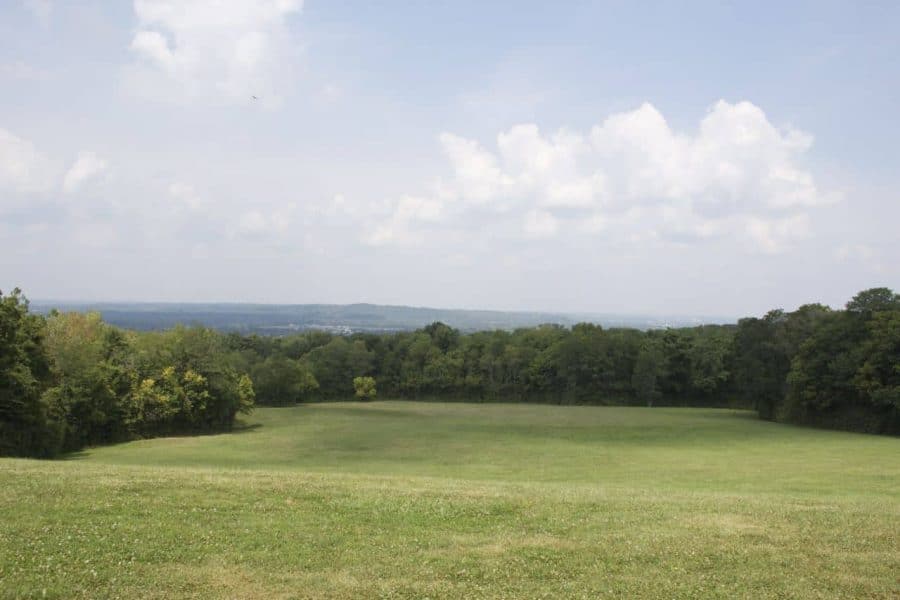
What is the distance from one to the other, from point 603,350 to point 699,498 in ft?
315

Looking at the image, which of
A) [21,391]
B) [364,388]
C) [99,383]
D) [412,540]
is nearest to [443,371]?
[364,388]

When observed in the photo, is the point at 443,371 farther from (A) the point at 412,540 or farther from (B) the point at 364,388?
(A) the point at 412,540

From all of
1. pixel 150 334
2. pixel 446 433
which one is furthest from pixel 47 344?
pixel 446 433

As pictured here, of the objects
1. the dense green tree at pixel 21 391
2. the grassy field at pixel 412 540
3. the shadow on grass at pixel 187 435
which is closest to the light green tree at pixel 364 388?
the shadow on grass at pixel 187 435

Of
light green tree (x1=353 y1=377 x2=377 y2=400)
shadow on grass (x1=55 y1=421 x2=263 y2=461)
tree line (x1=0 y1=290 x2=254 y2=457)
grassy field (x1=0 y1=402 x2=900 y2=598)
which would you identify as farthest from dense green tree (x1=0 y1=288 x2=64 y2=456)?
light green tree (x1=353 y1=377 x2=377 y2=400)

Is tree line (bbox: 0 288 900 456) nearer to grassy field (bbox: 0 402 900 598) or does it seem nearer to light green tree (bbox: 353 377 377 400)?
light green tree (bbox: 353 377 377 400)

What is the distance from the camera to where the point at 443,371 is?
423ft

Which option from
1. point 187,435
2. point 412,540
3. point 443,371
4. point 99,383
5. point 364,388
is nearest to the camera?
point 412,540

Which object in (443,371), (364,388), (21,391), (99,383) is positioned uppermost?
(21,391)

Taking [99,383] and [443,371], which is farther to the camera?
[443,371]

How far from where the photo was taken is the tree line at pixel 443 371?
51.3m

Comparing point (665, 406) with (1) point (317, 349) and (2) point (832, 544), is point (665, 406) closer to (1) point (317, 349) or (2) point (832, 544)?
(1) point (317, 349)

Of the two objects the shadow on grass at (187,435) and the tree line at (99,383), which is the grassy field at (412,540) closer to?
the tree line at (99,383)

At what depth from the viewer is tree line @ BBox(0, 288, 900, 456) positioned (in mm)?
51312
